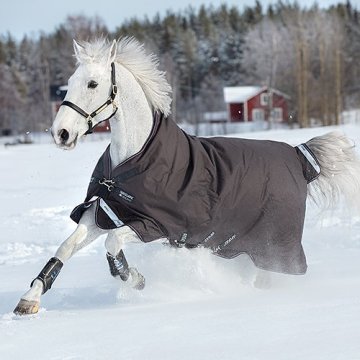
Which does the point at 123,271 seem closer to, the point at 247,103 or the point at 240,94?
the point at 247,103

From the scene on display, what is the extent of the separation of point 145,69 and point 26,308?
5.44 feet

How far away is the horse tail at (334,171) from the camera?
5168mm

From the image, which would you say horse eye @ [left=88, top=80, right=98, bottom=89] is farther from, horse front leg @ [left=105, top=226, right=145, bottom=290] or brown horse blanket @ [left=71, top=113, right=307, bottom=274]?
horse front leg @ [left=105, top=226, right=145, bottom=290]

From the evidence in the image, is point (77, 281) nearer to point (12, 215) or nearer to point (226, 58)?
point (12, 215)

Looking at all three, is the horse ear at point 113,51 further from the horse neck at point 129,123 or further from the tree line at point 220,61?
the tree line at point 220,61

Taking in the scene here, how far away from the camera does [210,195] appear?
168 inches

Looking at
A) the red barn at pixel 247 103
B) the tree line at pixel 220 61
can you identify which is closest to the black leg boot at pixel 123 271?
the tree line at pixel 220 61

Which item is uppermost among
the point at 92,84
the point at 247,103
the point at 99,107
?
the point at 92,84

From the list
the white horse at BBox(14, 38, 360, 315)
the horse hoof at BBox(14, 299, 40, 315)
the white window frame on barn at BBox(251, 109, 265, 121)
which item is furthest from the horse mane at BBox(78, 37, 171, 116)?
the white window frame on barn at BBox(251, 109, 265, 121)

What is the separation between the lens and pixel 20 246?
6.77 m

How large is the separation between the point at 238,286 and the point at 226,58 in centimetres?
6160

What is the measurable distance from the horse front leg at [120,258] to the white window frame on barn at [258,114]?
144ft

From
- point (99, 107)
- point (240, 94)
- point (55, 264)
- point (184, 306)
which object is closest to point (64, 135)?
point (99, 107)

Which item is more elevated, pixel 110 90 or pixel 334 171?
pixel 110 90
